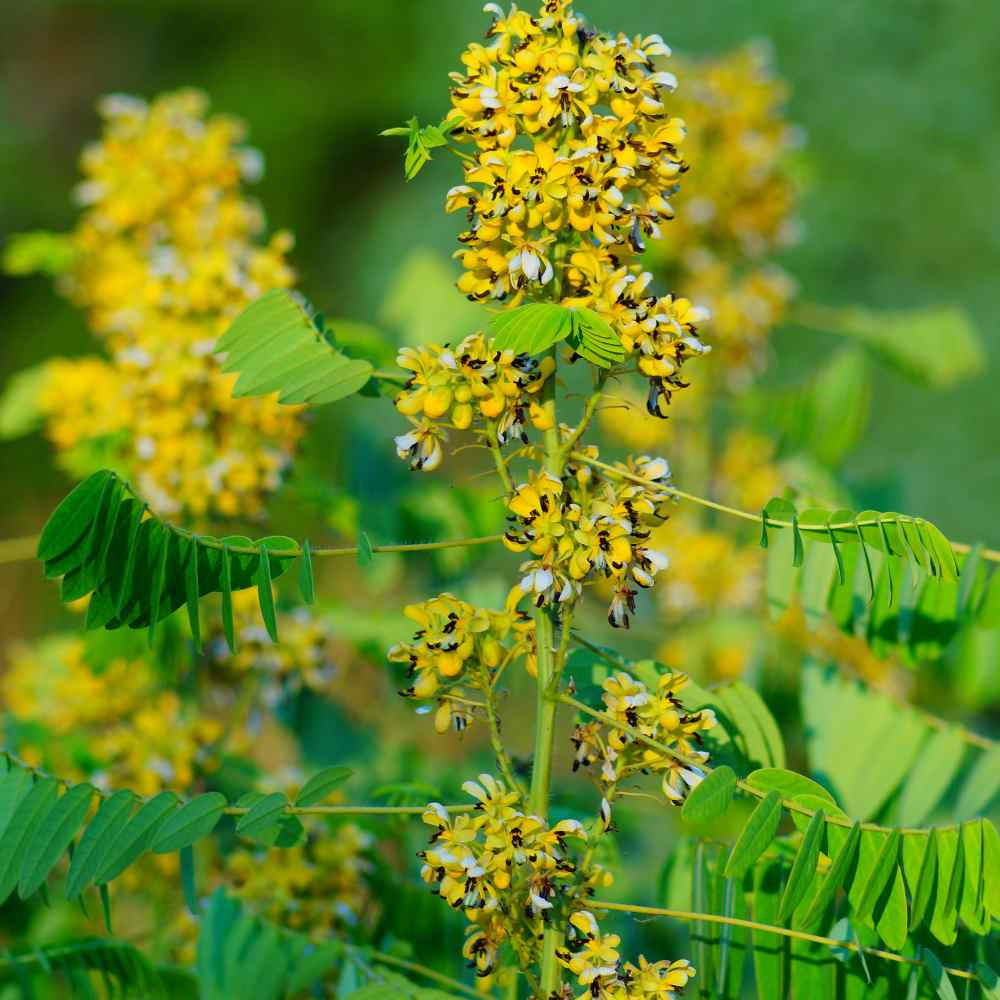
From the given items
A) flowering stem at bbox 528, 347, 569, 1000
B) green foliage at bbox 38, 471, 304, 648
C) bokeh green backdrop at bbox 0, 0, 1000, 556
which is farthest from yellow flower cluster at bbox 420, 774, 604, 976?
bokeh green backdrop at bbox 0, 0, 1000, 556

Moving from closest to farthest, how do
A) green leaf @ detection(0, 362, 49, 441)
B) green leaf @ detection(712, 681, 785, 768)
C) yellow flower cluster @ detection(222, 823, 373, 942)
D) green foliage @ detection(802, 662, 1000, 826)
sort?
green leaf @ detection(712, 681, 785, 768)
green foliage @ detection(802, 662, 1000, 826)
yellow flower cluster @ detection(222, 823, 373, 942)
green leaf @ detection(0, 362, 49, 441)

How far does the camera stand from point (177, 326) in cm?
195

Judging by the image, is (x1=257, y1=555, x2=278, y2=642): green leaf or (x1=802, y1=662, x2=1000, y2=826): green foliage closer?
(x1=257, y1=555, x2=278, y2=642): green leaf

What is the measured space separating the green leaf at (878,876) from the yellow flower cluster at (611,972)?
0.15 metres

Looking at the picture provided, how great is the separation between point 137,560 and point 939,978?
760mm

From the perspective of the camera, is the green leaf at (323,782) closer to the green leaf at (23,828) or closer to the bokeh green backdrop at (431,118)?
the green leaf at (23,828)

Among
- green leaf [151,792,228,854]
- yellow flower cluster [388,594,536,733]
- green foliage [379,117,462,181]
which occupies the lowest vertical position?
green leaf [151,792,228,854]

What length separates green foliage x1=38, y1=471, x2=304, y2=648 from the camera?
1.08 m

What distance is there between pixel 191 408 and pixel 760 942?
3.77ft

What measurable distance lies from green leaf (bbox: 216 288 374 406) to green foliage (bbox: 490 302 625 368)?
21cm

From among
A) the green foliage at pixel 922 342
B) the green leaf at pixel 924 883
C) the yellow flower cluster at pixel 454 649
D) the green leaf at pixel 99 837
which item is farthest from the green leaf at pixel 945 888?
the green foliage at pixel 922 342

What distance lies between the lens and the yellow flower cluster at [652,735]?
43.2 inches

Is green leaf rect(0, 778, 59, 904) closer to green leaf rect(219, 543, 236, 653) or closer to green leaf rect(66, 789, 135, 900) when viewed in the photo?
green leaf rect(66, 789, 135, 900)

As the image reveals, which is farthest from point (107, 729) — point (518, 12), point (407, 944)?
point (518, 12)
